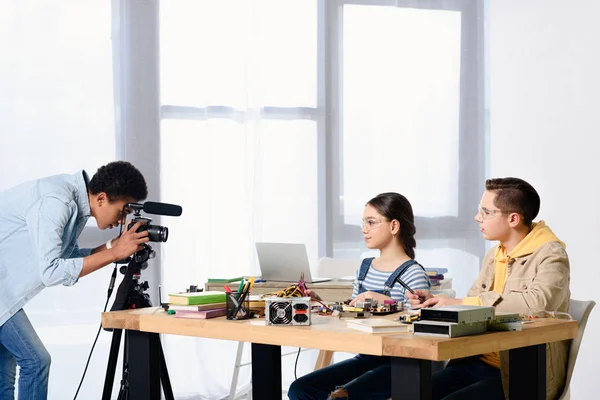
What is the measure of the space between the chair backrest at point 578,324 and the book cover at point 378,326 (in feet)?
2.07

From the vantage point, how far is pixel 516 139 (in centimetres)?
438

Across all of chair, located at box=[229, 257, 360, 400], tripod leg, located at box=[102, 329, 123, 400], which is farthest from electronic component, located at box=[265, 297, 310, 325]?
chair, located at box=[229, 257, 360, 400]

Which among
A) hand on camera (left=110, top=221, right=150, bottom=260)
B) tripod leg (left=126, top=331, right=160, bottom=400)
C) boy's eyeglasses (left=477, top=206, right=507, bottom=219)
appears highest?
boy's eyeglasses (left=477, top=206, right=507, bottom=219)

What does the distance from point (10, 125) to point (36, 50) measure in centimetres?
41

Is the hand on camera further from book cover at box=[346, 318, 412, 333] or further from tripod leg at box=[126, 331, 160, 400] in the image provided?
book cover at box=[346, 318, 412, 333]

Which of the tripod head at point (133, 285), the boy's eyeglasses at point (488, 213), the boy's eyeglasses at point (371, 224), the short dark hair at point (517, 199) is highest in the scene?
the short dark hair at point (517, 199)

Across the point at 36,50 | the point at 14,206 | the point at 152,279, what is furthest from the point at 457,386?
the point at 36,50

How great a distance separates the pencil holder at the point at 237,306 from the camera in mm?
2055

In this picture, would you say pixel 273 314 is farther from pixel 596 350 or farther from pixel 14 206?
pixel 596 350

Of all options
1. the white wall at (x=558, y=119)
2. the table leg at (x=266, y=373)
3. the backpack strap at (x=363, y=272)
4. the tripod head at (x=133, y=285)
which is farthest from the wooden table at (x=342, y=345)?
the white wall at (x=558, y=119)

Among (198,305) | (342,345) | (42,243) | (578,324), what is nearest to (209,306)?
(198,305)

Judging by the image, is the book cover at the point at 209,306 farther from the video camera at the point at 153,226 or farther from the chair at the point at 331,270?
the chair at the point at 331,270

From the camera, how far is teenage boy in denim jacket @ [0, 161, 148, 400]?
264cm

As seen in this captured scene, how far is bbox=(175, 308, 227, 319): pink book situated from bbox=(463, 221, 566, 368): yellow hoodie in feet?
2.25
